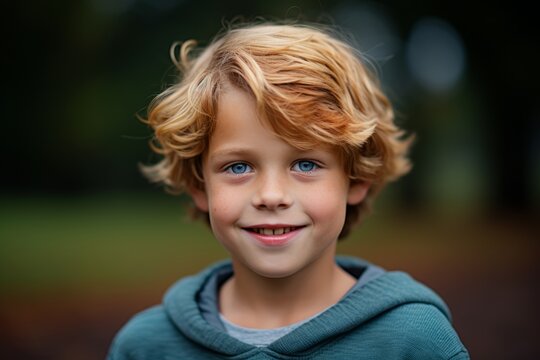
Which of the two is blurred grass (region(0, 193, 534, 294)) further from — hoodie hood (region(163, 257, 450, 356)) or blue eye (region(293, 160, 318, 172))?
blue eye (region(293, 160, 318, 172))

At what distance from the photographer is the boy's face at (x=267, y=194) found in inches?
84.9

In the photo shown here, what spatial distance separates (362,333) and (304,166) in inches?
22.5

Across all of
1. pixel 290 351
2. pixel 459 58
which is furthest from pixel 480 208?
pixel 290 351

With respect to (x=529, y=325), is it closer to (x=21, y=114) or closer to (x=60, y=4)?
(x=60, y=4)

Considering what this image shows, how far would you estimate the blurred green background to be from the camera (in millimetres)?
7090

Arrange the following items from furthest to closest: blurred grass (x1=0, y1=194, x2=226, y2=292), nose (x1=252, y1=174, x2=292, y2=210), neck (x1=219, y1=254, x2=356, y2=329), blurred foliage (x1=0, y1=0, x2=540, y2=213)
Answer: blurred foliage (x1=0, y1=0, x2=540, y2=213) < blurred grass (x1=0, y1=194, x2=226, y2=292) < neck (x1=219, y1=254, x2=356, y2=329) < nose (x1=252, y1=174, x2=292, y2=210)

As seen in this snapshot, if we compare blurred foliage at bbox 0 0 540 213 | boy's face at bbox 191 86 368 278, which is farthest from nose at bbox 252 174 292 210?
blurred foliage at bbox 0 0 540 213

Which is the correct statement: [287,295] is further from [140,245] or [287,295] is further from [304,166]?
[140,245]

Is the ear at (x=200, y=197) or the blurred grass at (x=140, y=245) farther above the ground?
the ear at (x=200, y=197)

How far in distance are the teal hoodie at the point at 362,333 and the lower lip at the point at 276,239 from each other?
28 centimetres

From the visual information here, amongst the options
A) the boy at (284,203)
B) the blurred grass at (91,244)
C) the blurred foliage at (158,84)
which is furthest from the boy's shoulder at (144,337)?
the blurred foliage at (158,84)

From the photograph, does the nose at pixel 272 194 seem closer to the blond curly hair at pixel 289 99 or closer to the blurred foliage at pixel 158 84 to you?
the blond curly hair at pixel 289 99

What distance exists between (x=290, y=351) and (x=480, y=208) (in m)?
12.0

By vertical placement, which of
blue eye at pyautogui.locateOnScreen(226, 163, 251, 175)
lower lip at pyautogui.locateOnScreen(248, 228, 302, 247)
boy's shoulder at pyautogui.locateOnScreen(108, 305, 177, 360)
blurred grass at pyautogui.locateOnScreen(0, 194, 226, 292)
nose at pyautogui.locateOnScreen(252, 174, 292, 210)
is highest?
blue eye at pyautogui.locateOnScreen(226, 163, 251, 175)
